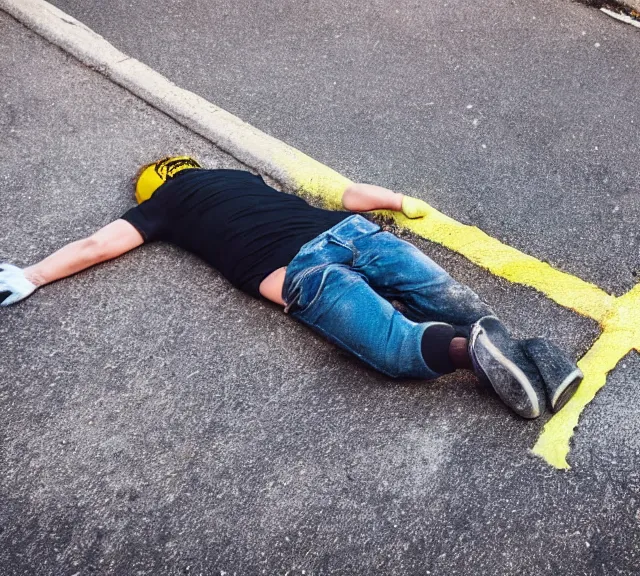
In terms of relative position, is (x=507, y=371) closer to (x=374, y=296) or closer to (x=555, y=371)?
(x=555, y=371)

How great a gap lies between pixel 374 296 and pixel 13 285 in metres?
1.38

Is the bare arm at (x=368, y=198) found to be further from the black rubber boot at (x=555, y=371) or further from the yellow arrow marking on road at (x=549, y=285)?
the black rubber boot at (x=555, y=371)

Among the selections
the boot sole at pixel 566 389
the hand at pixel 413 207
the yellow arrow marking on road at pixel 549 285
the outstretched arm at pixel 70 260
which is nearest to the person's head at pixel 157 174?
the outstretched arm at pixel 70 260

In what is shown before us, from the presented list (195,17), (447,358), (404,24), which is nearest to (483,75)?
(404,24)

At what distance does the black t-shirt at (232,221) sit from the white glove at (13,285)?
1.52 feet

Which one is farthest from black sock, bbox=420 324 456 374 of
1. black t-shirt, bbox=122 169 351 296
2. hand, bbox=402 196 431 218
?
hand, bbox=402 196 431 218

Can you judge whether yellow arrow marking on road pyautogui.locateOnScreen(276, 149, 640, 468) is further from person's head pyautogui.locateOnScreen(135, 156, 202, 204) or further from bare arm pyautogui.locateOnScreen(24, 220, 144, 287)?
bare arm pyautogui.locateOnScreen(24, 220, 144, 287)

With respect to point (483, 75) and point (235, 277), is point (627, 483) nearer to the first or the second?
point (235, 277)

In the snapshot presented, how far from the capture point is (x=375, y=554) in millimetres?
1975

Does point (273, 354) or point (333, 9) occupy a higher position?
point (333, 9)

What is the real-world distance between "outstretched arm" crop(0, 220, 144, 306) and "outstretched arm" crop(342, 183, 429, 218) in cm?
91

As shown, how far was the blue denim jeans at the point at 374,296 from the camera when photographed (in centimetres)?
227

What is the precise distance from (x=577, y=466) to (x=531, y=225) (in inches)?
46.8

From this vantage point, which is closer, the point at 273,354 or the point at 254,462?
the point at 254,462
